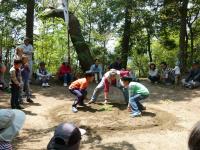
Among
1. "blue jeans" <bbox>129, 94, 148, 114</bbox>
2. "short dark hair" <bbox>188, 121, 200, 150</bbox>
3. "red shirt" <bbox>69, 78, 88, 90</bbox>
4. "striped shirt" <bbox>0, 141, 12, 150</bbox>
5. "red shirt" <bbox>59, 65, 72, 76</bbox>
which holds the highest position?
"red shirt" <bbox>59, 65, 72, 76</bbox>

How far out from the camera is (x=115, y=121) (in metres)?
10.5

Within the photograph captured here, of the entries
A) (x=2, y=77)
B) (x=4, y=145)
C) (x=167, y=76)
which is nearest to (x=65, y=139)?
(x=4, y=145)

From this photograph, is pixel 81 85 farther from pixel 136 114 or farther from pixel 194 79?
pixel 194 79

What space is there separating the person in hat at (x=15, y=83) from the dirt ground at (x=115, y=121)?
469 millimetres

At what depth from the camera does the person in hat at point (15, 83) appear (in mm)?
11305

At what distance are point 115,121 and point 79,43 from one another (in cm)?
916

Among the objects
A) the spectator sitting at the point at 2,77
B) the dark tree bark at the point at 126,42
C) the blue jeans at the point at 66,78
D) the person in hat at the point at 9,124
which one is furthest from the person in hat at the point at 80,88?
the dark tree bark at the point at 126,42

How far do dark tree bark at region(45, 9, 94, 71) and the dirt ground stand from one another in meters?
4.48

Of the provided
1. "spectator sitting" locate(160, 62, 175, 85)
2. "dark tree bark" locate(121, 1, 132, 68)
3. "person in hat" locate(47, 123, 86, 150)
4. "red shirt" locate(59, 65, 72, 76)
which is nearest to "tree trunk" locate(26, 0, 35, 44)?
"red shirt" locate(59, 65, 72, 76)

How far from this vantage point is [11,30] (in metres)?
24.8

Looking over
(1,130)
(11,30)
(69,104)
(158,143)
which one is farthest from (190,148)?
(11,30)

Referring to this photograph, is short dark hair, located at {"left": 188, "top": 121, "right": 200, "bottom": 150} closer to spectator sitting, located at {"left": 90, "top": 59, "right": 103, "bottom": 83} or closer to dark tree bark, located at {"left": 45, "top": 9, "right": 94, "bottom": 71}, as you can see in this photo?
spectator sitting, located at {"left": 90, "top": 59, "right": 103, "bottom": 83}

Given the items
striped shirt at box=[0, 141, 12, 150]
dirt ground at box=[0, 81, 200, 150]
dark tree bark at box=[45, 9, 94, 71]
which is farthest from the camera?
dark tree bark at box=[45, 9, 94, 71]

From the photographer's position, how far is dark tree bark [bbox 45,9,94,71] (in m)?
19.1
